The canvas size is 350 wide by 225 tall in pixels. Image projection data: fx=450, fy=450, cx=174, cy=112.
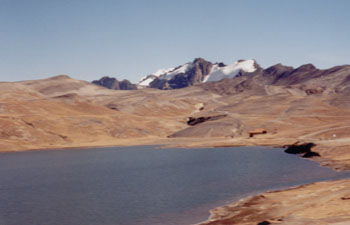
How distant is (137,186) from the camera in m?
52.8

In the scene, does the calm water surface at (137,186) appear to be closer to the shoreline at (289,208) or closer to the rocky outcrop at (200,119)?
the shoreline at (289,208)

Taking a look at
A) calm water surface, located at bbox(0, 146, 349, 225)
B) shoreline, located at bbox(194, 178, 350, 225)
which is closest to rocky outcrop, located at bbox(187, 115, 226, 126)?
calm water surface, located at bbox(0, 146, 349, 225)

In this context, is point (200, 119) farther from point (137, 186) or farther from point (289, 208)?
point (289, 208)

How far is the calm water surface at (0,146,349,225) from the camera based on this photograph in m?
38.2

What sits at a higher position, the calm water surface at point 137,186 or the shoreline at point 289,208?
the shoreline at point 289,208

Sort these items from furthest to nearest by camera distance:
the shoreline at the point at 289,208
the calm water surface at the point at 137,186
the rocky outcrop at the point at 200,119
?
the rocky outcrop at the point at 200,119 → the calm water surface at the point at 137,186 → the shoreline at the point at 289,208

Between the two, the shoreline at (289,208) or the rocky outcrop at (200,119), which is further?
the rocky outcrop at (200,119)

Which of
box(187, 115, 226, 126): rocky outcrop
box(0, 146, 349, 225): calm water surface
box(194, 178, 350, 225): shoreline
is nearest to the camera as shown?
box(194, 178, 350, 225): shoreline

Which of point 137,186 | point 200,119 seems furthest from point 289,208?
point 200,119

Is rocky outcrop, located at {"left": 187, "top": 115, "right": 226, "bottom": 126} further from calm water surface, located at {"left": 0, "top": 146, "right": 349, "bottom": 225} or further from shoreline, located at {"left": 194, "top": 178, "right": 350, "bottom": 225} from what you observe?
shoreline, located at {"left": 194, "top": 178, "right": 350, "bottom": 225}

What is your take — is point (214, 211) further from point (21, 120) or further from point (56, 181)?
point (21, 120)

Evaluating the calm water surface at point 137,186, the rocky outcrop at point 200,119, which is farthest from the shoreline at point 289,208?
the rocky outcrop at point 200,119

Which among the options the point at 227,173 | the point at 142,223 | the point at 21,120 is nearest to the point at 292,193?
the point at 142,223

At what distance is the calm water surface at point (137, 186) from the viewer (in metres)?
38.2
